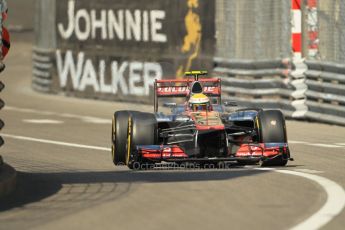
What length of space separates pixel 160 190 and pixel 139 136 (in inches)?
104

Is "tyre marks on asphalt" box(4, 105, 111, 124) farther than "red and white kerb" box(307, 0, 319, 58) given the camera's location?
Yes

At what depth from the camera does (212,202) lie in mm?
12117

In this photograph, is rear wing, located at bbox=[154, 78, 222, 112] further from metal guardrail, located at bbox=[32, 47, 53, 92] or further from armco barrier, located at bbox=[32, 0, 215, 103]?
metal guardrail, located at bbox=[32, 47, 53, 92]

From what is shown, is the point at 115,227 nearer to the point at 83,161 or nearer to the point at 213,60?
the point at 83,161

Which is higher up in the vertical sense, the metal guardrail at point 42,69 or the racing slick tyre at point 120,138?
the racing slick tyre at point 120,138

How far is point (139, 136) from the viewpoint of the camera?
1582 cm

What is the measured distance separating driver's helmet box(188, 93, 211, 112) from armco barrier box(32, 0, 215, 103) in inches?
392

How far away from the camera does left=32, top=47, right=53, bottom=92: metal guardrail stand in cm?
3272

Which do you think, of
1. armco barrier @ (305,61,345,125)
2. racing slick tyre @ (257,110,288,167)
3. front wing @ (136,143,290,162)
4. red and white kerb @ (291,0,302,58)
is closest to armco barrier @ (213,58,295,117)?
red and white kerb @ (291,0,302,58)

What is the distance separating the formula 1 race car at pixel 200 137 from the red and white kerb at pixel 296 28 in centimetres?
771

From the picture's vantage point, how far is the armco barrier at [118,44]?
89.2 feet

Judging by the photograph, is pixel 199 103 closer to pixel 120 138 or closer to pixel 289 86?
pixel 120 138

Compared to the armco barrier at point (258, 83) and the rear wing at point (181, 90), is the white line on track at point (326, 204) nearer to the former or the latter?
the rear wing at point (181, 90)

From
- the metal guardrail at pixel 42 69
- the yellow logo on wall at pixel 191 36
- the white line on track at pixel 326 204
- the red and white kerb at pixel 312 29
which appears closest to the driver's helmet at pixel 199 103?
the white line on track at pixel 326 204
